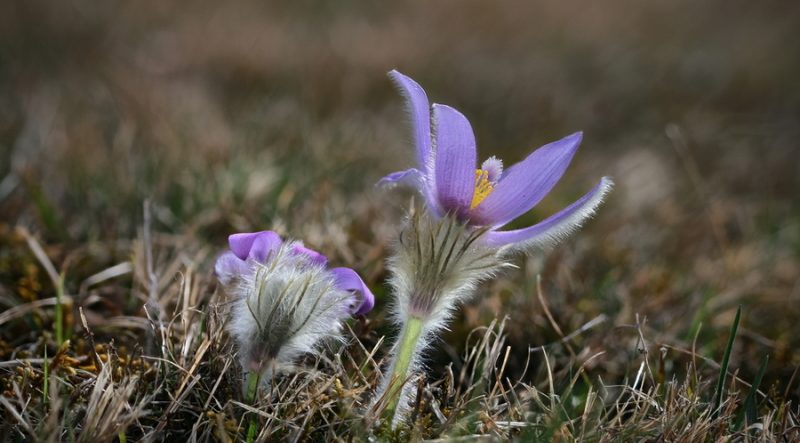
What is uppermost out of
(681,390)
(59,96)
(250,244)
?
(250,244)

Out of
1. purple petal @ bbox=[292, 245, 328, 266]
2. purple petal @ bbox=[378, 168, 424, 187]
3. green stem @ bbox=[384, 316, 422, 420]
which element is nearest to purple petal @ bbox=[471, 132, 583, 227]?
purple petal @ bbox=[378, 168, 424, 187]

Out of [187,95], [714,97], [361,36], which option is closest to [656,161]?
[714,97]

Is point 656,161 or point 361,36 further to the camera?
point 361,36

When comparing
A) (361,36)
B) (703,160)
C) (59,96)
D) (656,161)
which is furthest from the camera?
(361,36)

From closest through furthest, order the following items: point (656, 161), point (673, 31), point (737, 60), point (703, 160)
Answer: point (656, 161) < point (703, 160) < point (737, 60) < point (673, 31)

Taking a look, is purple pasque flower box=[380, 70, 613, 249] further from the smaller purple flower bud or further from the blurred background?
the blurred background

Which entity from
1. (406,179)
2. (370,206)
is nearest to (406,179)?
(406,179)

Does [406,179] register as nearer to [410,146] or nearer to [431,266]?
[431,266]

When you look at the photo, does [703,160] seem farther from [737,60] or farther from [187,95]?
[187,95]
